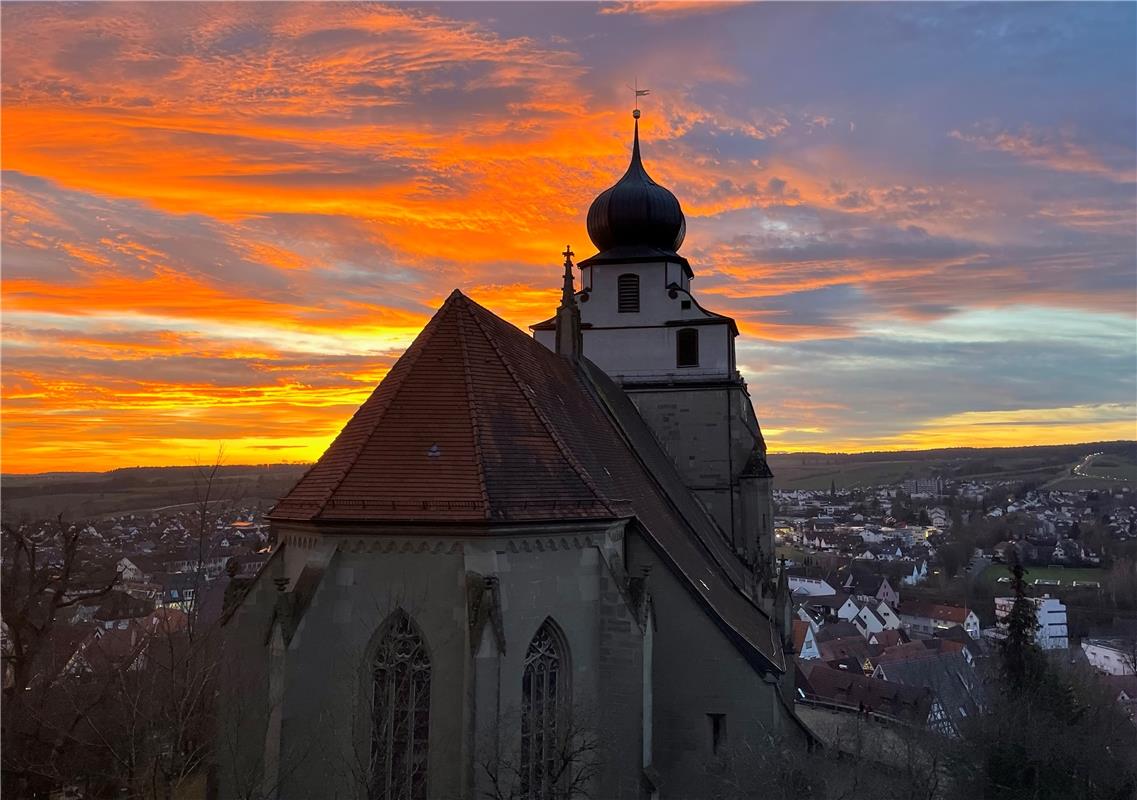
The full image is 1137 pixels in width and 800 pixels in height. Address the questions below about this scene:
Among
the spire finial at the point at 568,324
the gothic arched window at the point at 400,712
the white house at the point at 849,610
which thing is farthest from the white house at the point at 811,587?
the gothic arched window at the point at 400,712

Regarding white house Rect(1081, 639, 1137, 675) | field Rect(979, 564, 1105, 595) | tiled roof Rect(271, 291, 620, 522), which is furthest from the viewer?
field Rect(979, 564, 1105, 595)

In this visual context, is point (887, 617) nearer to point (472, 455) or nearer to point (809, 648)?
point (809, 648)

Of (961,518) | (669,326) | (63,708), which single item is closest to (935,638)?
(669,326)

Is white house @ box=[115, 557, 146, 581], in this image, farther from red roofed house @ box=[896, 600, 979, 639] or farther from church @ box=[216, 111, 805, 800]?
red roofed house @ box=[896, 600, 979, 639]

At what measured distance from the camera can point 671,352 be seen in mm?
29234

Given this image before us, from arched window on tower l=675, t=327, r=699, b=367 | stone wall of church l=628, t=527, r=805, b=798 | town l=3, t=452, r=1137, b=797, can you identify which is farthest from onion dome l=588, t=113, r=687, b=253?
stone wall of church l=628, t=527, r=805, b=798

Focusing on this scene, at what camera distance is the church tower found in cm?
2819

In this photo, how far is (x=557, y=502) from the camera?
44.9 ft

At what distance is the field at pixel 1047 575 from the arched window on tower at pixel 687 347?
75.9m

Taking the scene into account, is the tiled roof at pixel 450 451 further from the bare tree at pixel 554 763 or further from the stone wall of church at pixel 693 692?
the bare tree at pixel 554 763

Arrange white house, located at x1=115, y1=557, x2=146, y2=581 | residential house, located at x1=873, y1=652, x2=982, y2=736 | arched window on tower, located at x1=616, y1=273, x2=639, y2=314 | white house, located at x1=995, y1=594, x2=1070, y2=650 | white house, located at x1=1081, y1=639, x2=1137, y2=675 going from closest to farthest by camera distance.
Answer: arched window on tower, located at x1=616, y1=273, x2=639, y2=314 → residential house, located at x1=873, y1=652, x2=982, y2=736 → white house, located at x1=115, y1=557, x2=146, y2=581 → white house, located at x1=1081, y1=639, x2=1137, y2=675 → white house, located at x1=995, y1=594, x2=1070, y2=650

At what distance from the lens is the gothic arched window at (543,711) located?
12.9 meters

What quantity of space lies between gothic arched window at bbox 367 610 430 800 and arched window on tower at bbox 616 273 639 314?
61.1ft

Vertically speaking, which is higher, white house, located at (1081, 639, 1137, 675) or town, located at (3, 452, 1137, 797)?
town, located at (3, 452, 1137, 797)
